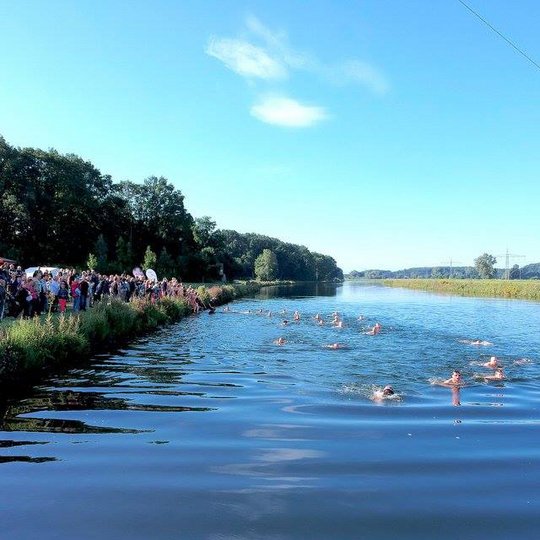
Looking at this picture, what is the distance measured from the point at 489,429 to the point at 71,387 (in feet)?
31.4

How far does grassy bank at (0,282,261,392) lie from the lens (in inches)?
503

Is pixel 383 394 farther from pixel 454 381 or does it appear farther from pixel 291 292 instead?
pixel 291 292

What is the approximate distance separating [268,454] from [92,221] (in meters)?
81.1

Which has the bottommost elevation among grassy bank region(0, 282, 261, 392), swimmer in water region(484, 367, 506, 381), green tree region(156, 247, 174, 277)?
swimmer in water region(484, 367, 506, 381)

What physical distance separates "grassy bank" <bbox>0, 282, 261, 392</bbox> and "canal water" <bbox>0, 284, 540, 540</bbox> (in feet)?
2.34

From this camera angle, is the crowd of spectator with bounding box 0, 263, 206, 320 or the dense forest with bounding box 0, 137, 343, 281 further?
the dense forest with bounding box 0, 137, 343, 281

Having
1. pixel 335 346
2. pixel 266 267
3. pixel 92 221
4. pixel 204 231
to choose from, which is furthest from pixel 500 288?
pixel 266 267

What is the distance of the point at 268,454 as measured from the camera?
8.39 meters

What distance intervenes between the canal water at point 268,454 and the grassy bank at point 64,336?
0.71m

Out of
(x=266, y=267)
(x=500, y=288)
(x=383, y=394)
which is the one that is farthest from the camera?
(x=266, y=267)

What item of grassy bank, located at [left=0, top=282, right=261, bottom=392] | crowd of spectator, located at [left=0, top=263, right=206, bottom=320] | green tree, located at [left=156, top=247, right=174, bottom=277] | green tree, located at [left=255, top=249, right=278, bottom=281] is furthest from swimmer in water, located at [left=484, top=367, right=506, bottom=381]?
green tree, located at [left=255, top=249, right=278, bottom=281]

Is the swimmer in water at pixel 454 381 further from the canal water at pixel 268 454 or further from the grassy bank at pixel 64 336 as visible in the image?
the grassy bank at pixel 64 336

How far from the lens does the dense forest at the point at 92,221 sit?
69.6 m

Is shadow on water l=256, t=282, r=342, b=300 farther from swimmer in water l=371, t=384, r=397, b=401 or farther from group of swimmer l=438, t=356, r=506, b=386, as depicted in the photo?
swimmer in water l=371, t=384, r=397, b=401
